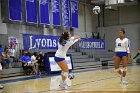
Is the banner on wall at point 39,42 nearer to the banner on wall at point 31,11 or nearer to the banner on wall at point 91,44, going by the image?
the banner on wall at point 31,11

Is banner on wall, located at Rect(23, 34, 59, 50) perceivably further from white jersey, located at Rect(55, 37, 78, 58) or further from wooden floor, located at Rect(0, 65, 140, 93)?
white jersey, located at Rect(55, 37, 78, 58)

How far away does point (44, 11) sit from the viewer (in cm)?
1986

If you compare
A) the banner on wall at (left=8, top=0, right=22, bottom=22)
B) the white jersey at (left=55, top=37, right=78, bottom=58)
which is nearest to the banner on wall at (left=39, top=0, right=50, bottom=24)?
the banner on wall at (left=8, top=0, right=22, bottom=22)

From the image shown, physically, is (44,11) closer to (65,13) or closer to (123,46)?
(65,13)

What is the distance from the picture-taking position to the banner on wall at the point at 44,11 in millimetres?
19547

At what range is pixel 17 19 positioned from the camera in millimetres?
17375

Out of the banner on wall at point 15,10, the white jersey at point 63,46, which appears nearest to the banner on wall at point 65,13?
the banner on wall at point 15,10

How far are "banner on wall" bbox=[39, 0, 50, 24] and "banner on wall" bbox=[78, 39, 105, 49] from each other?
454 cm

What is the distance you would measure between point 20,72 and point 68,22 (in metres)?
7.57

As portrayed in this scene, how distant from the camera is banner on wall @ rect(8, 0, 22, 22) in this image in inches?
669

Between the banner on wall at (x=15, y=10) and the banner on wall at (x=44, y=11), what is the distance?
7.30 ft

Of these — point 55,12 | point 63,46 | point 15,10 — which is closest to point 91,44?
point 55,12

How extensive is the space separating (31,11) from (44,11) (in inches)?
56.0

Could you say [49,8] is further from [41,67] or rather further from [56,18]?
[41,67]
